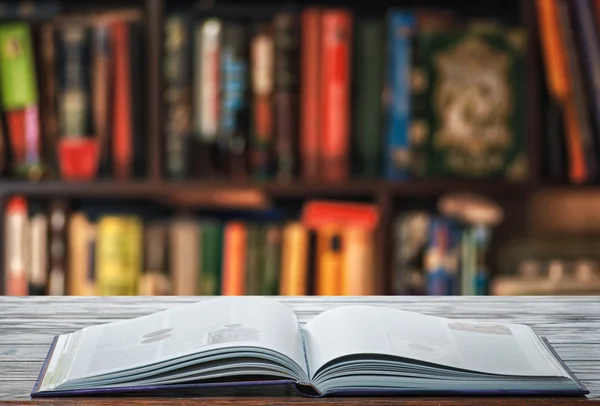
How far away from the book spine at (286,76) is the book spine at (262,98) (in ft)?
0.05

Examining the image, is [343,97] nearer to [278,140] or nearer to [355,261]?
[278,140]

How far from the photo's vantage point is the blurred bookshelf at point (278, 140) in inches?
68.3

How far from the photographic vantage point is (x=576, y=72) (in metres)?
1.75

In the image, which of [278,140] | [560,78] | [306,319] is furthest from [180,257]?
[306,319]

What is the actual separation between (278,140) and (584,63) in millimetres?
656

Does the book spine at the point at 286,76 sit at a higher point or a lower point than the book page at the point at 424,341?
higher

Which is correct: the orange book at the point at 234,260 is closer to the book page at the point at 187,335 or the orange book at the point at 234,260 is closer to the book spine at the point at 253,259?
the book spine at the point at 253,259

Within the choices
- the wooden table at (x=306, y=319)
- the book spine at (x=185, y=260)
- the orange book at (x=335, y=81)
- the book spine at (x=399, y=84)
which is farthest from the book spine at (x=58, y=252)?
the wooden table at (x=306, y=319)

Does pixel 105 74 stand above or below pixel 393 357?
above

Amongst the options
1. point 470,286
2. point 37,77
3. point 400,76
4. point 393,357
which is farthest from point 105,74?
point 393,357

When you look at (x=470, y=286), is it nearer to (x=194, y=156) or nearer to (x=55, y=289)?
(x=194, y=156)

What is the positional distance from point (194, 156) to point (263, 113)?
0.58ft

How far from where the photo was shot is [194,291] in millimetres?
1774

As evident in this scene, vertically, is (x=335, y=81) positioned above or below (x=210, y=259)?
above
